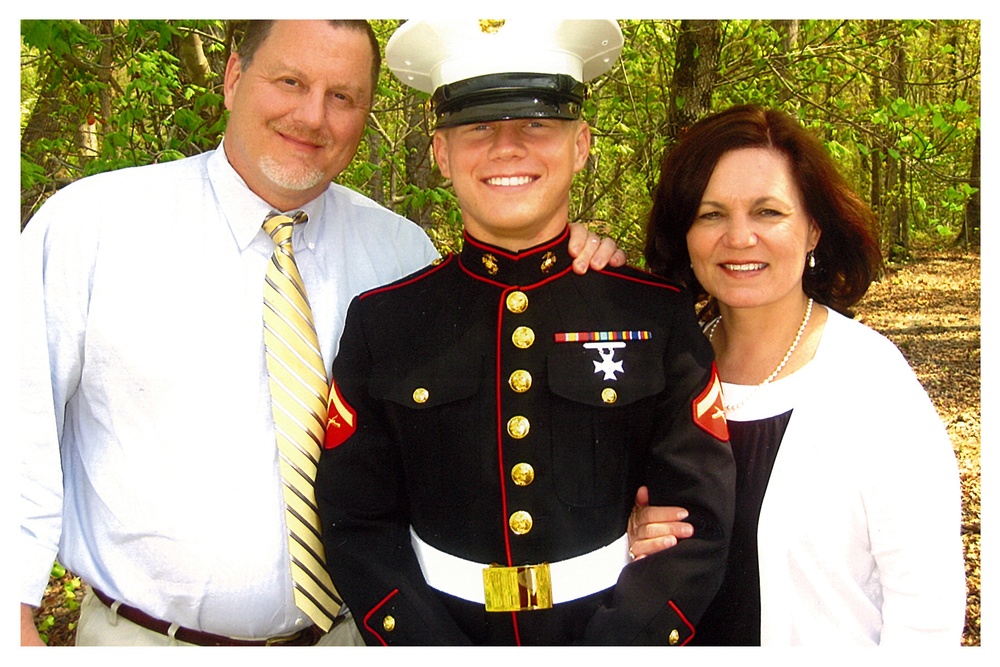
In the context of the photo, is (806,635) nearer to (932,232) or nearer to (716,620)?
(716,620)

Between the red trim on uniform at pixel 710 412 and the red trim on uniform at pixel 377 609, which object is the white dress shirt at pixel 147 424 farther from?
the red trim on uniform at pixel 710 412

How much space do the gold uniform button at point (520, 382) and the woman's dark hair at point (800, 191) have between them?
0.66 metres

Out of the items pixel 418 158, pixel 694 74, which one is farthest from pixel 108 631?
pixel 694 74

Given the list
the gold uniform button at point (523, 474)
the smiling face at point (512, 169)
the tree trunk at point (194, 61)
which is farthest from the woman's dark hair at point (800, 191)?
the tree trunk at point (194, 61)

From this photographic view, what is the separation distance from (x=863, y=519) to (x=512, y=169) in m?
1.09

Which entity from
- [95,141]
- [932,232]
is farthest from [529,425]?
[95,141]

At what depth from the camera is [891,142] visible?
346 centimetres

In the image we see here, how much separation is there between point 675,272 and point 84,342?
4.91 feet

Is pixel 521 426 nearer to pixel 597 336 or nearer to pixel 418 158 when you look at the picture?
pixel 597 336

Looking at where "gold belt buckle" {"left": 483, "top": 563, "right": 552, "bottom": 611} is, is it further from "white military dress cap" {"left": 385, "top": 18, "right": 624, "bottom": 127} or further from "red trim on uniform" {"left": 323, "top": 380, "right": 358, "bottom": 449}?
"white military dress cap" {"left": 385, "top": 18, "right": 624, "bottom": 127}

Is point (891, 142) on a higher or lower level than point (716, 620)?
higher

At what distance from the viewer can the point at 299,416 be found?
6.48ft
